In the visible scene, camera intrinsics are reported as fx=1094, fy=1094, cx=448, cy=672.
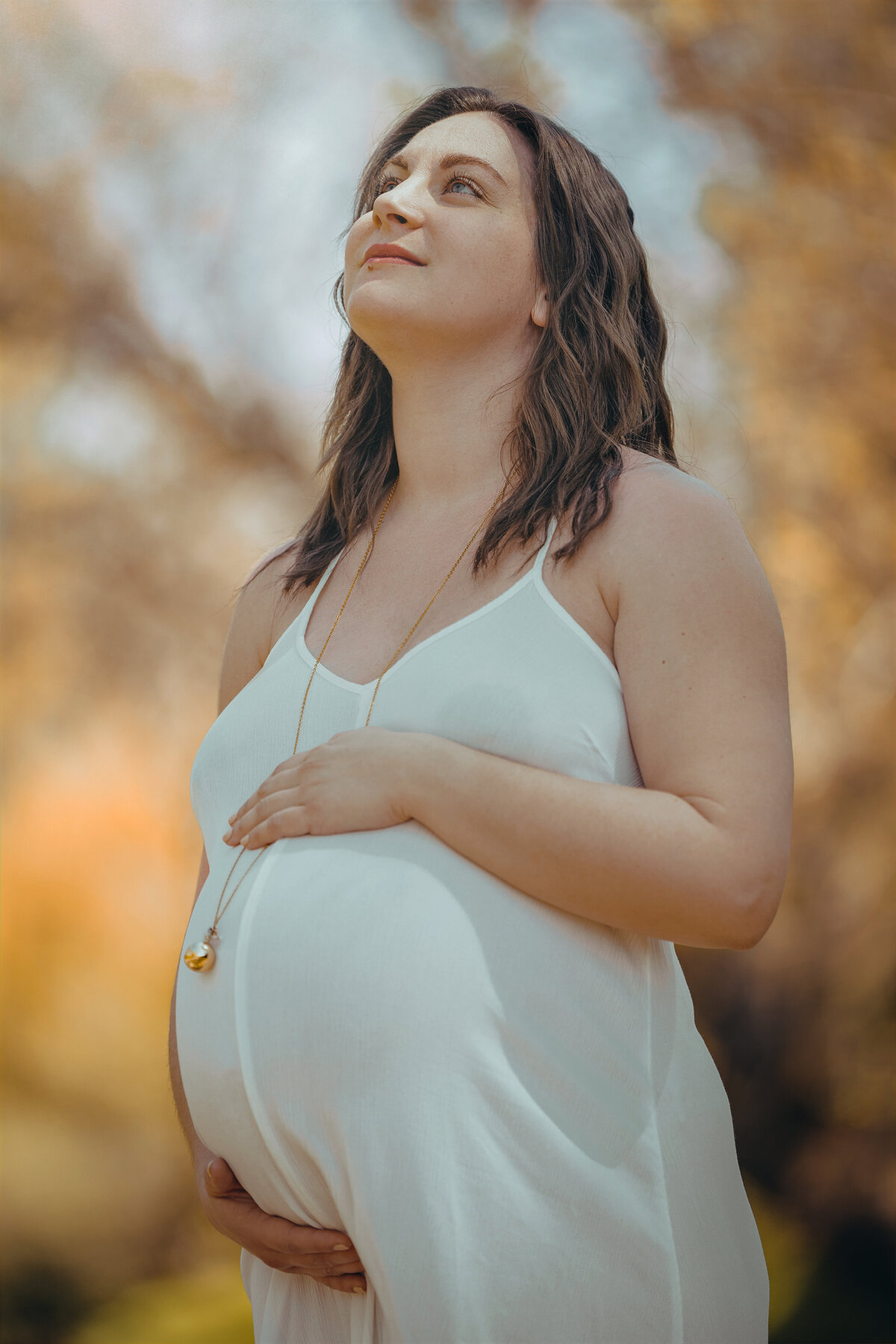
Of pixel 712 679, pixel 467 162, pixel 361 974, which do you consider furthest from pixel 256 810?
pixel 467 162

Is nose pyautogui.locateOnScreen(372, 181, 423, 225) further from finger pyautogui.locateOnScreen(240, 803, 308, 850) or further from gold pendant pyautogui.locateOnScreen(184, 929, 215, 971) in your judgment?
gold pendant pyautogui.locateOnScreen(184, 929, 215, 971)

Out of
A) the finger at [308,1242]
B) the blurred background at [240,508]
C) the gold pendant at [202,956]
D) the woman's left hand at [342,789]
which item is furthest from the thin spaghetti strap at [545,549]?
the blurred background at [240,508]

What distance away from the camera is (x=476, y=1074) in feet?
2.76

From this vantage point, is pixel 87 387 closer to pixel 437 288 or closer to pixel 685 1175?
pixel 437 288

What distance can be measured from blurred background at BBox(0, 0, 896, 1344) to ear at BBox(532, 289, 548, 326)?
1.61 m

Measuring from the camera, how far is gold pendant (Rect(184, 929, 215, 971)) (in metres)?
0.98

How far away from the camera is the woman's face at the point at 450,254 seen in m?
1.08

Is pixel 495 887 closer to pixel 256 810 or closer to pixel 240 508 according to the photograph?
pixel 256 810

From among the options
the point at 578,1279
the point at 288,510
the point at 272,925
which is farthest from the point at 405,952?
the point at 288,510

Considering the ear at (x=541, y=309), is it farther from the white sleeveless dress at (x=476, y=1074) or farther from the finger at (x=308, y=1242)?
the finger at (x=308, y=1242)

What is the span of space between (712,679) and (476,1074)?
0.36 meters

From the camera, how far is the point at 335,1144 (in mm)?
858

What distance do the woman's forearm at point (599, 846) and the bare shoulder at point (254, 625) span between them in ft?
1.45

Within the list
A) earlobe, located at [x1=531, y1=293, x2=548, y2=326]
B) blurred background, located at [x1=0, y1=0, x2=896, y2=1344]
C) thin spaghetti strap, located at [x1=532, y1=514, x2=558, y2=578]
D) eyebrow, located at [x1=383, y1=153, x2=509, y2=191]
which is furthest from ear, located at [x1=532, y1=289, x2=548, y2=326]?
blurred background, located at [x1=0, y1=0, x2=896, y2=1344]
